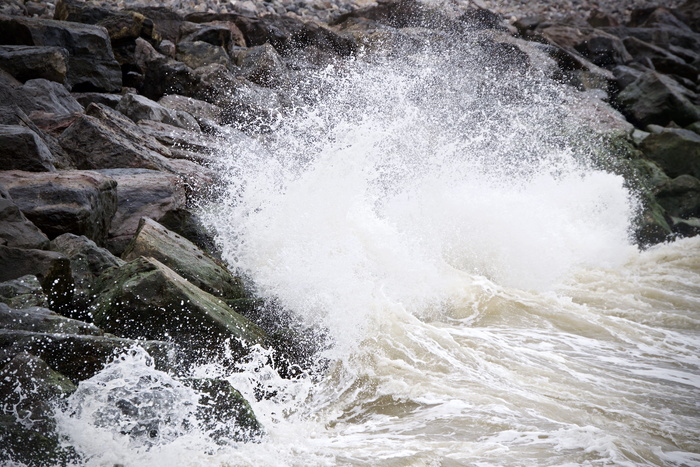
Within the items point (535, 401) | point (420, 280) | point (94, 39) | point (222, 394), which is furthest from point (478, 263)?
point (94, 39)

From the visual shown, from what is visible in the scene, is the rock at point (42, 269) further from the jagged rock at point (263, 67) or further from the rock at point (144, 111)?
the jagged rock at point (263, 67)

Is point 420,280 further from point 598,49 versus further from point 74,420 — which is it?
point 598,49

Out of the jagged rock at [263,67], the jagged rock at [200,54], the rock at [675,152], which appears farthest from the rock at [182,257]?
the rock at [675,152]

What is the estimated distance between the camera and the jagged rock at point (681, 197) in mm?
12008

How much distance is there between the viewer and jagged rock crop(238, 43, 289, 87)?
1178cm

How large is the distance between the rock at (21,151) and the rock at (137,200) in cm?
61

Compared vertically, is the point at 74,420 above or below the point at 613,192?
above

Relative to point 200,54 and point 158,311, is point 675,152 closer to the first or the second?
point 200,54

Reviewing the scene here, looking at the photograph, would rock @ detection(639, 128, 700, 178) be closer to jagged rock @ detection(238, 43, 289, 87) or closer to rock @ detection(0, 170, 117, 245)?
jagged rock @ detection(238, 43, 289, 87)

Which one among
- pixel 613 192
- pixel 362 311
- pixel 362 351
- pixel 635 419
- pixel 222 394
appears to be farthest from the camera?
pixel 613 192

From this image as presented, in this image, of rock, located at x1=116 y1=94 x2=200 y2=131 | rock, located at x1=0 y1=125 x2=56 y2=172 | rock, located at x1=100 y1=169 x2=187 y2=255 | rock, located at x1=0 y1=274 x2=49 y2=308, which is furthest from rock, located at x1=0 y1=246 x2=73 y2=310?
rock, located at x1=116 y1=94 x2=200 y2=131

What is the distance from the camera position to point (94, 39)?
981 centimetres

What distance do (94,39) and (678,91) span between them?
1233 cm

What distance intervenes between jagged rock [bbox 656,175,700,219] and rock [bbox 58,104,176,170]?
377 inches
